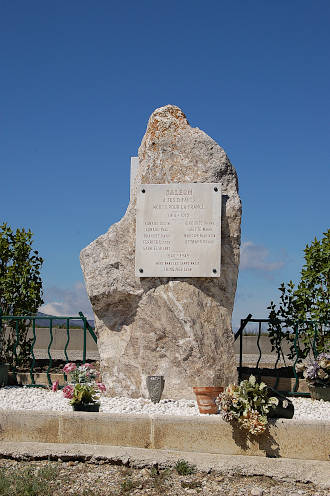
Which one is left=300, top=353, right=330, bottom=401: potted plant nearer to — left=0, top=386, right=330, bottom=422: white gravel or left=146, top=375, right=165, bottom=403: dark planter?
left=0, top=386, right=330, bottom=422: white gravel

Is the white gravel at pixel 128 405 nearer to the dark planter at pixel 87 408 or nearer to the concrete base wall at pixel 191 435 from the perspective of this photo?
the dark planter at pixel 87 408

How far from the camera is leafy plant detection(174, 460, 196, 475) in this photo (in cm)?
466

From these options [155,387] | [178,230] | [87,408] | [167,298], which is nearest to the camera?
[87,408]

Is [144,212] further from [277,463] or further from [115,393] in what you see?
[277,463]

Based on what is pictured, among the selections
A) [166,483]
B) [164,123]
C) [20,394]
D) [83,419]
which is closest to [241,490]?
[166,483]

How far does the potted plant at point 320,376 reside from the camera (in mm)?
6814

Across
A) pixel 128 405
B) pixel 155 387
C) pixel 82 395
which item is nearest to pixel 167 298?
pixel 155 387

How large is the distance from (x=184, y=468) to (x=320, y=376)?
2.84 metres

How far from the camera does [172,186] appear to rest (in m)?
6.73

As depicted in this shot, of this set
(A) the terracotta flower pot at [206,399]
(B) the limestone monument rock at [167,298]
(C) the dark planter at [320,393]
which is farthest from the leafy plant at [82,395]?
(C) the dark planter at [320,393]

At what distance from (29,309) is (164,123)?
3774 millimetres

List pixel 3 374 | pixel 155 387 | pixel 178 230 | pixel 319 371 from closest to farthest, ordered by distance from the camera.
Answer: pixel 155 387, pixel 178 230, pixel 319 371, pixel 3 374

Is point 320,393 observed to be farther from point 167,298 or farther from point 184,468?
point 184,468

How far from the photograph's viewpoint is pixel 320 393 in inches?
273
